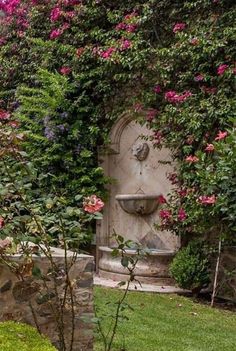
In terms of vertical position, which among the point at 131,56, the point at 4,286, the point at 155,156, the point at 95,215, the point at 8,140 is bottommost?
the point at 4,286

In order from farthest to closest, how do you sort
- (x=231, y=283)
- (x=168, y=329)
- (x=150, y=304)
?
(x=231, y=283)
(x=150, y=304)
(x=168, y=329)

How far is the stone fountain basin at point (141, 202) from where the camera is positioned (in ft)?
22.5

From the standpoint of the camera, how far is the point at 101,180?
7207 millimetres

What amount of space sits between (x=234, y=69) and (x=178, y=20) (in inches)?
50.2

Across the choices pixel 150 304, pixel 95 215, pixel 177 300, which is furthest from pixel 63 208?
pixel 177 300

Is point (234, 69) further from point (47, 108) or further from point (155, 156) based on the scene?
point (47, 108)

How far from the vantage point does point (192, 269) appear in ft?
18.5

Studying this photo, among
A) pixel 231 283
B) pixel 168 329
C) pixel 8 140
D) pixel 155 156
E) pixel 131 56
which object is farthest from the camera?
pixel 155 156

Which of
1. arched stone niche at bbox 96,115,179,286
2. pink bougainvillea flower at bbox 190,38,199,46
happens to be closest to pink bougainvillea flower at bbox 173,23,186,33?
pink bougainvillea flower at bbox 190,38,199,46

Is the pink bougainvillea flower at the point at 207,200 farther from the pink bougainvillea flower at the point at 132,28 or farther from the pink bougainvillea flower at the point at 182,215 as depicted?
the pink bougainvillea flower at the point at 132,28

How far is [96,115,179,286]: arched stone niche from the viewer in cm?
695

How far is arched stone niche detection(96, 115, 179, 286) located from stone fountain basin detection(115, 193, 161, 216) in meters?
0.08

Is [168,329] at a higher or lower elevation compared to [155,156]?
lower

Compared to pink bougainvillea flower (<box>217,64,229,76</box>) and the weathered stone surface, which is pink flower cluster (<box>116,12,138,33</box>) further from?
the weathered stone surface
